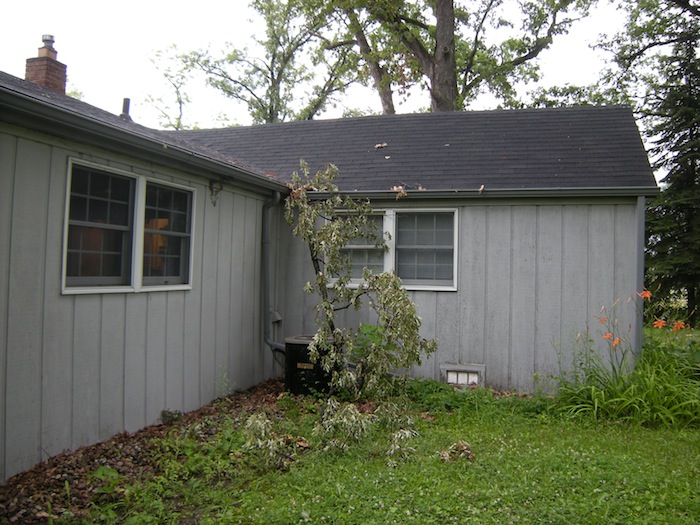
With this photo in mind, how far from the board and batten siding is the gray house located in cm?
2

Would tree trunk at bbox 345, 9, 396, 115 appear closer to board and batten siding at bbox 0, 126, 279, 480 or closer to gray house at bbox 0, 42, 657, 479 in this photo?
gray house at bbox 0, 42, 657, 479

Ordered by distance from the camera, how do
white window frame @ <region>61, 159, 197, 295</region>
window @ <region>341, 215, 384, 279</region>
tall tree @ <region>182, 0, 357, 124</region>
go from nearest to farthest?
white window frame @ <region>61, 159, 197, 295</region> → window @ <region>341, 215, 384, 279</region> → tall tree @ <region>182, 0, 357, 124</region>

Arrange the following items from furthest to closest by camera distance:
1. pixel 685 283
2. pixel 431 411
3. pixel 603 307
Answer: pixel 685 283 < pixel 603 307 < pixel 431 411

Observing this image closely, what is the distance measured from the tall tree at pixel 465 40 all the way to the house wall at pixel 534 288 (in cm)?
1049

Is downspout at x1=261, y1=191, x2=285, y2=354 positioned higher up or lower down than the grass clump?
higher up

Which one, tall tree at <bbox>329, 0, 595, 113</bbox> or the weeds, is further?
tall tree at <bbox>329, 0, 595, 113</bbox>

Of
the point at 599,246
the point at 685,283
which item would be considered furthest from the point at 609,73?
the point at 599,246

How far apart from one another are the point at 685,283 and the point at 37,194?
13.6 metres

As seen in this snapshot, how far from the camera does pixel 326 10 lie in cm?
1745

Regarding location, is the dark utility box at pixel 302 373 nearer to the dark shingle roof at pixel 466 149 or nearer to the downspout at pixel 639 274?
the dark shingle roof at pixel 466 149

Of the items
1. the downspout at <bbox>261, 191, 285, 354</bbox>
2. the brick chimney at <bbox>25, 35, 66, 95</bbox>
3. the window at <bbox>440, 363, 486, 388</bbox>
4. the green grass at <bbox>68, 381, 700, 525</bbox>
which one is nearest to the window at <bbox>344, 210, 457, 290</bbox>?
the window at <bbox>440, 363, 486, 388</bbox>

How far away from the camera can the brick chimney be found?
6.60 metres

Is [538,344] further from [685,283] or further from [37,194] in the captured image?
[685,283]

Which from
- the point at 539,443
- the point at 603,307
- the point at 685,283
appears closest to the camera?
the point at 539,443
